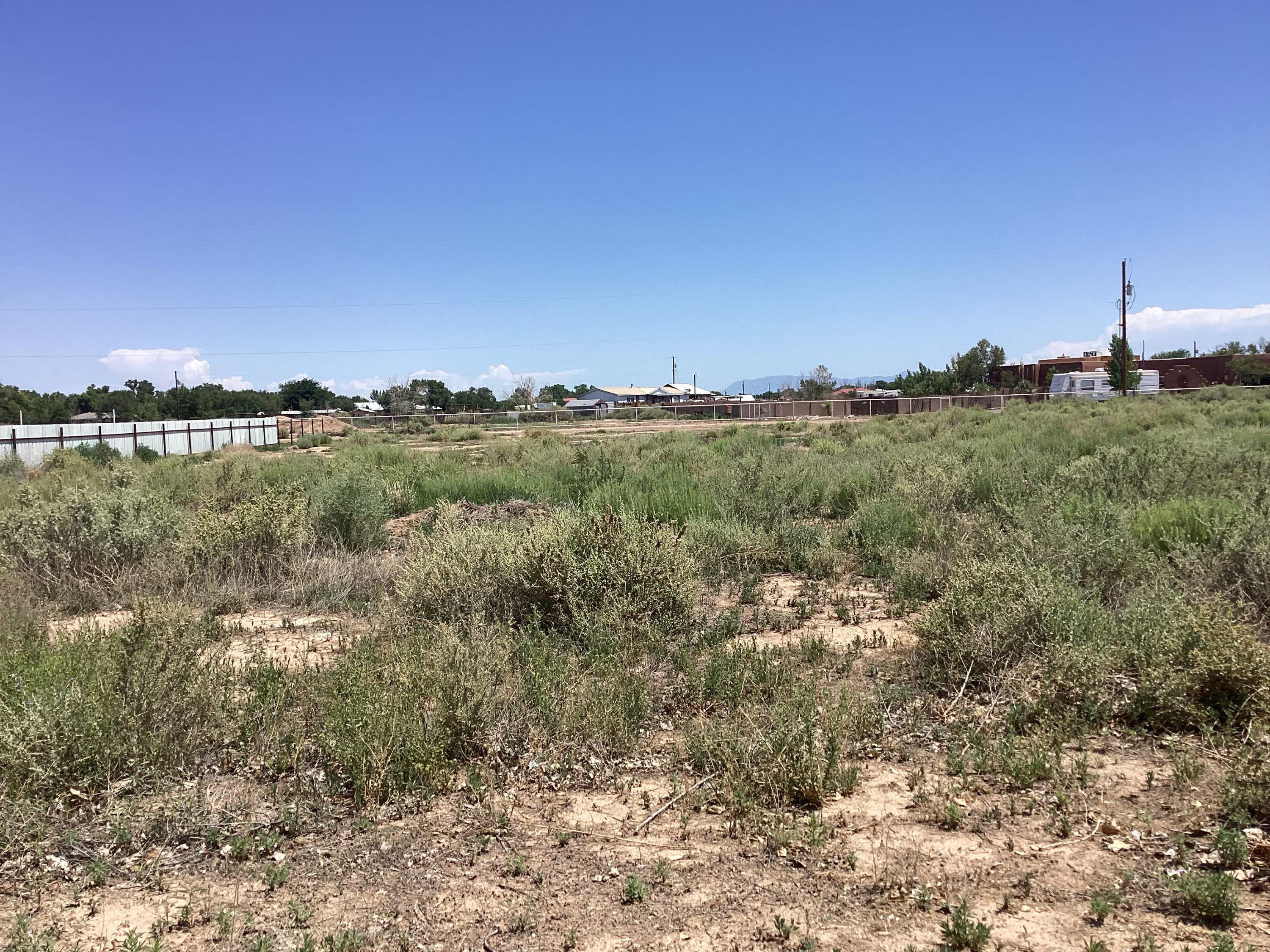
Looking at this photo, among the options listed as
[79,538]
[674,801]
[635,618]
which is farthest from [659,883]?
[79,538]

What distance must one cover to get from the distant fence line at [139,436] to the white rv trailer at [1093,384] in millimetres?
56682

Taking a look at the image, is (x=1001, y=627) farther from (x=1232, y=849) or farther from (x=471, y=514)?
(x=471, y=514)

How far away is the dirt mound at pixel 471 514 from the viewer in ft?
34.8

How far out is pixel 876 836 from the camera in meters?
3.63

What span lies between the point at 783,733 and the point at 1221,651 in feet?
8.64

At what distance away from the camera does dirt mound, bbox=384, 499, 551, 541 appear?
10.6m

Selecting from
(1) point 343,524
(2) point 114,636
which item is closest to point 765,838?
(2) point 114,636

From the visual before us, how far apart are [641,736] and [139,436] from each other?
4101cm

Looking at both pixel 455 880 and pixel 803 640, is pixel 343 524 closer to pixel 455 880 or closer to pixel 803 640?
pixel 803 640

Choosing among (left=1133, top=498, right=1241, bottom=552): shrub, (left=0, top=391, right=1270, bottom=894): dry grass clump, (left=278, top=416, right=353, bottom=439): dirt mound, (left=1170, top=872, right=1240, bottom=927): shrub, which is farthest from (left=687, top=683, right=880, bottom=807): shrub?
(left=278, top=416, right=353, bottom=439): dirt mound

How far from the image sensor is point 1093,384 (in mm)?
65188

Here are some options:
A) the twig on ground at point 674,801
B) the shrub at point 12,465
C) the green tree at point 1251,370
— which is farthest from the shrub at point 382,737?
the green tree at point 1251,370

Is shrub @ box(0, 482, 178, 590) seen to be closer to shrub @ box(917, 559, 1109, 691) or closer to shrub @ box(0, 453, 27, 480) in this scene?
shrub @ box(917, 559, 1109, 691)

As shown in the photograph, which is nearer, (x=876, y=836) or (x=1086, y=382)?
(x=876, y=836)
